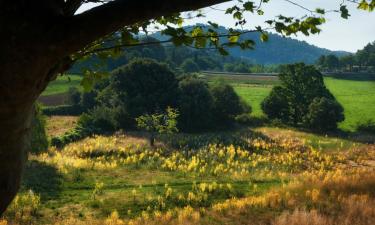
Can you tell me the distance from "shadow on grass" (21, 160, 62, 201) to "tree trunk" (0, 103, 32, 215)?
17.9m

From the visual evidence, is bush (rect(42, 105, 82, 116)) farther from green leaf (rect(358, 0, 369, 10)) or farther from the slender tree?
the slender tree

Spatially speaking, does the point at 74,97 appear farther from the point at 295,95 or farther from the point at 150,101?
the point at 295,95

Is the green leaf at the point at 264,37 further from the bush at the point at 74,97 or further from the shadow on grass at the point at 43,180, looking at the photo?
the bush at the point at 74,97

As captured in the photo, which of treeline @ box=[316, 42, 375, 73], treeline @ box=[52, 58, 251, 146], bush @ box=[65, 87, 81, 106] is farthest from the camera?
treeline @ box=[316, 42, 375, 73]

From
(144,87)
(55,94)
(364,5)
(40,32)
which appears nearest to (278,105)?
(144,87)

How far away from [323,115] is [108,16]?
5237 centimetres

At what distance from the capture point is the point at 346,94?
9275 centimetres

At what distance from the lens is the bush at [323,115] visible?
52.6 m

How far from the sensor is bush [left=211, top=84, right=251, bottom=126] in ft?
175

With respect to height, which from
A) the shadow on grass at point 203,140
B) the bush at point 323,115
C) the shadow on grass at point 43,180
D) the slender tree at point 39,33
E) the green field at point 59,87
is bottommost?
the shadow on grass at point 203,140

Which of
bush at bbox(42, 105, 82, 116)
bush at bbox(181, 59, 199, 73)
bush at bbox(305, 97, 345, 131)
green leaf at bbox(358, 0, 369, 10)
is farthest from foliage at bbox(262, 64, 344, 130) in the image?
bush at bbox(181, 59, 199, 73)

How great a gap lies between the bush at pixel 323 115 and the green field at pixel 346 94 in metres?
7.69

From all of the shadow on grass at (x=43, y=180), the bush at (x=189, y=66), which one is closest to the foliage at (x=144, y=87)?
the shadow on grass at (x=43, y=180)

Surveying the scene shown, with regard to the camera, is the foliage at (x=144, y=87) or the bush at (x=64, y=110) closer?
the foliage at (x=144, y=87)
